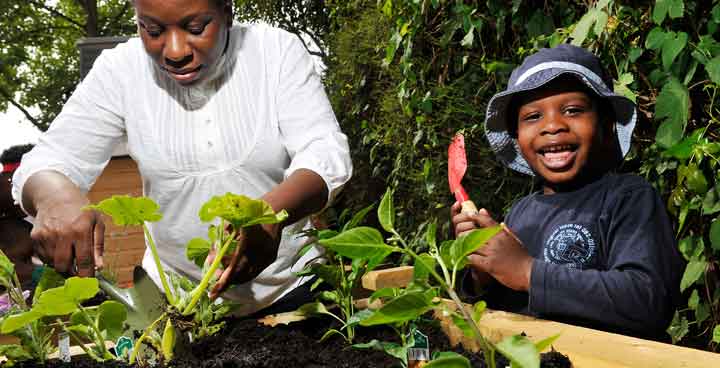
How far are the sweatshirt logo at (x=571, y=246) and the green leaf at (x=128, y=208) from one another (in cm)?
75

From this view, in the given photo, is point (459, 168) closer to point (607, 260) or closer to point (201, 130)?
point (607, 260)

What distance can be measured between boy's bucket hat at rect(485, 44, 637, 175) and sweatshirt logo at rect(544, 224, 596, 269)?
27 cm

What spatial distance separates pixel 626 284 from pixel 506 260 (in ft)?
0.66

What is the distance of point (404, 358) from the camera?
968mm

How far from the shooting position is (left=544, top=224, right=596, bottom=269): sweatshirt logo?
1.39m

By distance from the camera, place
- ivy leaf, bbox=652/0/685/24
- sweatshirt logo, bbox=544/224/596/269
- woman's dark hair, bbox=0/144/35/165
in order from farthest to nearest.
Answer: woman's dark hair, bbox=0/144/35/165
ivy leaf, bbox=652/0/685/24
sweatshirt logo, bbox=544/224/596/269

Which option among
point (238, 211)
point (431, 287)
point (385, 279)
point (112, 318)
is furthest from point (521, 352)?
point (385, 279)

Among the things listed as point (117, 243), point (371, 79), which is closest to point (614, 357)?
point (371, 79)

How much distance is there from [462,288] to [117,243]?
14.7 feet

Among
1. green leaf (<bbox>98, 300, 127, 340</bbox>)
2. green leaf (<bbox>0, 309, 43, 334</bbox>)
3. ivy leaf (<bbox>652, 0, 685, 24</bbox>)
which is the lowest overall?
green leaf (<bbox>98, 300, 127, 340</bbox>)

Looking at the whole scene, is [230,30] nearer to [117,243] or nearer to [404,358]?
[404,358]

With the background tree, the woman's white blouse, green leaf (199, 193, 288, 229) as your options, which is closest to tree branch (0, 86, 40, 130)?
the background tree

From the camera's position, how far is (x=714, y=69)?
1.48 m

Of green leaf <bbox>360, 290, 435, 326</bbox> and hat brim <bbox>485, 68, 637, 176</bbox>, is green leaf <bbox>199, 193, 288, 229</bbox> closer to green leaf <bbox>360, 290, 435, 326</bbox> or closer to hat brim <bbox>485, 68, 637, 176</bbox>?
green leaf <bbox>360, 290, 435, 326</bbox>
